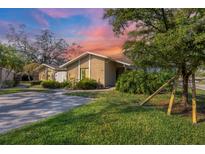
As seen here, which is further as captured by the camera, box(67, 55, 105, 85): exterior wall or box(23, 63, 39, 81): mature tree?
box(23, 63, 39, 81): mature tree

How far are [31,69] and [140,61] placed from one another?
94.1 ft

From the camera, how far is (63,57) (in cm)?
4328

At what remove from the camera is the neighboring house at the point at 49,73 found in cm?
3021

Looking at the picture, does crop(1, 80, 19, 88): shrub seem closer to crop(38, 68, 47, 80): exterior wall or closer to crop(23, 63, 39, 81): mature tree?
crop(38, 68, 47, 80): exterior wall

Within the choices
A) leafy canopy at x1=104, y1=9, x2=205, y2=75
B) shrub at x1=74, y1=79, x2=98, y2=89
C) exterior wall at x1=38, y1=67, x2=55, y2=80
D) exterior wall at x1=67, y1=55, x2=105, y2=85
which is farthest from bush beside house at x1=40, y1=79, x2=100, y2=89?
leafy canopy at x1=104, y1=9, x2=205, y2=75

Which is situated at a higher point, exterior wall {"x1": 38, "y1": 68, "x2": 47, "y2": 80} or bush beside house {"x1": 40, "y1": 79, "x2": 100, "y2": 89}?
exterior wall {"x1": 38, "y1": 68, "x2": 47, "y2": 80}

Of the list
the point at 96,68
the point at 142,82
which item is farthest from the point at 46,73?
the point at 142,82

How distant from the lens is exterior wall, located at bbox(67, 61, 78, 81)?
25719mm

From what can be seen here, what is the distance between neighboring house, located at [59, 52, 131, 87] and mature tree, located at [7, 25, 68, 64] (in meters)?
13.6

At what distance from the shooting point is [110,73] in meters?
24.9

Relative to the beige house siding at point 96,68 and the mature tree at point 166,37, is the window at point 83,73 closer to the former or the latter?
the beige house siding at point 96,68
